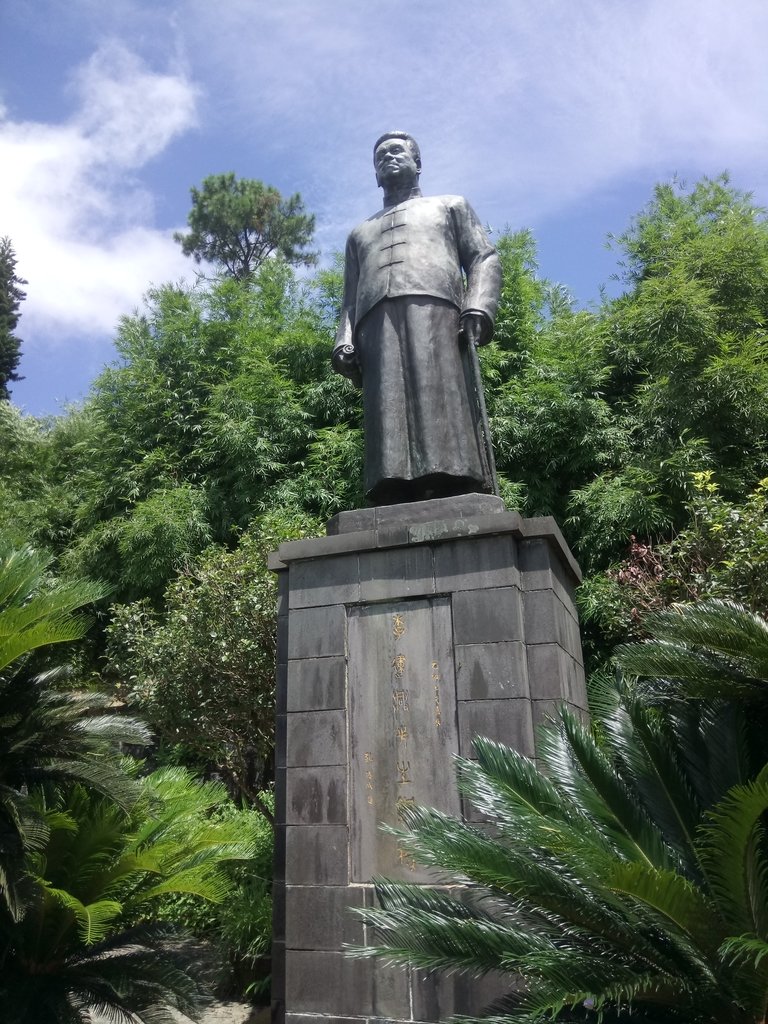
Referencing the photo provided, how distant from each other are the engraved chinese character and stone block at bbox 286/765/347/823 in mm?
468

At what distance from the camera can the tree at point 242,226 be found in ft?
90.7

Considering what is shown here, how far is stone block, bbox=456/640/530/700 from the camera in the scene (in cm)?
499

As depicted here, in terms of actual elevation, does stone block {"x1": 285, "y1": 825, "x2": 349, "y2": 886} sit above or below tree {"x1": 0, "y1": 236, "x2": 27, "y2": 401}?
below

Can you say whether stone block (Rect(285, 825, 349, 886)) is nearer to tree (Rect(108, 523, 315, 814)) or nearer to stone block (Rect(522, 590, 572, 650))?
stone block (Rect(522, 590, 572, 650))

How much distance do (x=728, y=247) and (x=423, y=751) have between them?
36.5 ft

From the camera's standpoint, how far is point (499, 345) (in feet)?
49.1

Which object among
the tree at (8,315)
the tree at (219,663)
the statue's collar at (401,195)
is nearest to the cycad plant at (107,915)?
the tree at (219,663)

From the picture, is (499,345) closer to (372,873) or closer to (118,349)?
(118,349)

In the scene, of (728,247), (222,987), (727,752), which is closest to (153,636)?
(222,987)

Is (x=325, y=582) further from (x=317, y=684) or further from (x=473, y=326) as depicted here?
(x=473, y=326)

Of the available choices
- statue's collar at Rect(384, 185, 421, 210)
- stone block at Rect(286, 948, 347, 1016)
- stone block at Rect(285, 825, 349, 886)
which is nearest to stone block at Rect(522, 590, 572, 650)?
stone block at Rect(285, 825, 349, 886)

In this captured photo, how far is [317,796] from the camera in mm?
5133

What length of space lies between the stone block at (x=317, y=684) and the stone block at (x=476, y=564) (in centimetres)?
81

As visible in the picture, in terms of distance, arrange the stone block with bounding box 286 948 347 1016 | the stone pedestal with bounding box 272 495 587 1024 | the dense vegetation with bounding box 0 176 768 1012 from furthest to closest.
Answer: the dense vegetation with bounding box 0 176 768 1012
the stone pedestal with bounding box 272 495 587 1024
the stone block with bounding box 286 948 347 1016
